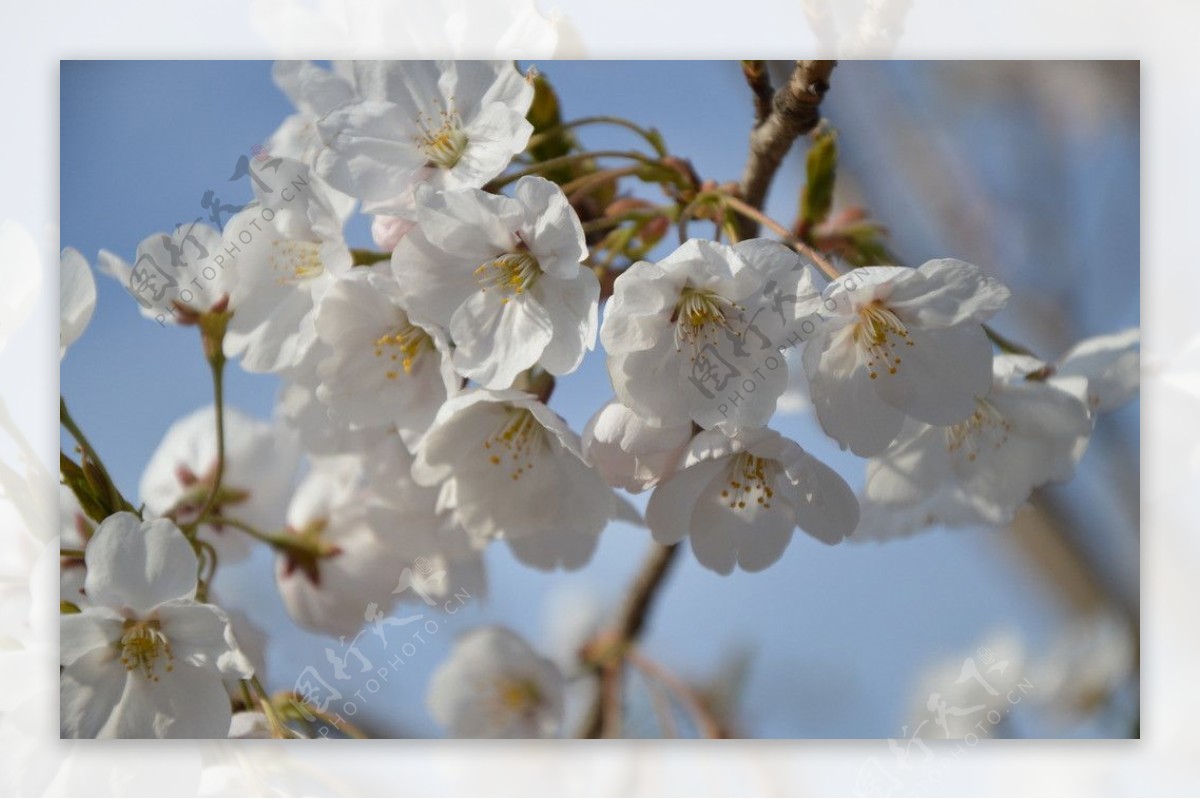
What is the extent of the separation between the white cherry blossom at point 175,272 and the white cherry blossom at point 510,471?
42 cm

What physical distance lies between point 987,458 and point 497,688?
0.71 meters

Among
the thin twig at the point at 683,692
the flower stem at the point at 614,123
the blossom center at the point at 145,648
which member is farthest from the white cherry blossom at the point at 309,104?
the thin twig at the point at 683,692

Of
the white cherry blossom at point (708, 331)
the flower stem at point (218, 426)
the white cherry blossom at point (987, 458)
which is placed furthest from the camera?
the flower stem at point (218, 426)

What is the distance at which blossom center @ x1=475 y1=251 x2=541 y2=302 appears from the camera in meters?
1.33

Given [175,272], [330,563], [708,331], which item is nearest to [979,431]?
[708,331]

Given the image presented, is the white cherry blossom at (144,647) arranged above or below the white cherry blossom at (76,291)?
below

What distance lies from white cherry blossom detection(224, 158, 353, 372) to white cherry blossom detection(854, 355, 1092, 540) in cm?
73

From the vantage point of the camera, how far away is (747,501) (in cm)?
141

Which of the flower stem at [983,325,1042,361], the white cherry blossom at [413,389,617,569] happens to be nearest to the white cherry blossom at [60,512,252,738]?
the white cherry blossom at [413,389,617,569]

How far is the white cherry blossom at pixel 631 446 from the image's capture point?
130 cm

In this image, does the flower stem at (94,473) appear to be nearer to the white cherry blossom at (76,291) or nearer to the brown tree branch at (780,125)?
the white cherry blossom at (76,291)

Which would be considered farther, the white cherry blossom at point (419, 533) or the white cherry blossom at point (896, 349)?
the white cherry blossom at point (419, 533)

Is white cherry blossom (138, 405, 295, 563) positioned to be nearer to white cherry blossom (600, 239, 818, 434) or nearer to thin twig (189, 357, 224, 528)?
thin twig (189, 357, 224, 528)

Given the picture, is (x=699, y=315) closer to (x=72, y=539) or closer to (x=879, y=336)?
(x=879, y=336)
